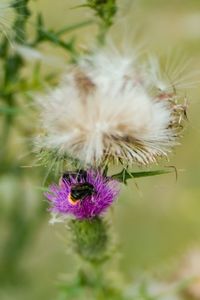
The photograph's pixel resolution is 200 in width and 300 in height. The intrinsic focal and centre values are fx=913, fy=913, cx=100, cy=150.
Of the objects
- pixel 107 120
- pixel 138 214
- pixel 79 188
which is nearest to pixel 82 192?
pixel 79 188

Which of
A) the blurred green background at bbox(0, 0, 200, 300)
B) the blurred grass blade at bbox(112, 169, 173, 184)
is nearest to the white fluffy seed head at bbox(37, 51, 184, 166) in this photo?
the blurred grass blade at bbox(112, 169, 173, 184)

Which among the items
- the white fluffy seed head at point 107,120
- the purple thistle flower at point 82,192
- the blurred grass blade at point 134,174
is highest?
the white fluffy seed head at point 107,120

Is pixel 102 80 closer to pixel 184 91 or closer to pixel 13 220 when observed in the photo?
pixel 184 91

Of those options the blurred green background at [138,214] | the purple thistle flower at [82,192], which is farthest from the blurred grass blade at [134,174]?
the blurred green background at [138,214]

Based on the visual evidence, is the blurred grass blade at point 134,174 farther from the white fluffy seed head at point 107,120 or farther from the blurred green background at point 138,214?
the blurred green background at point 138,214

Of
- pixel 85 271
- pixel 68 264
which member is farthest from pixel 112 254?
pixel 68 264

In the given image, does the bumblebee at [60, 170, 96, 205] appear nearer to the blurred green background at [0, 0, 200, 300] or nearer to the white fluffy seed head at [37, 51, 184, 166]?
the white fluffy seed head at [37, 51, 184, 166]
